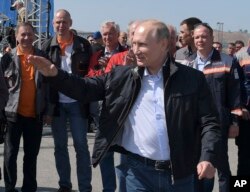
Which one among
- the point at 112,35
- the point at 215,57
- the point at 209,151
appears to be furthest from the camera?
the point at 112,35

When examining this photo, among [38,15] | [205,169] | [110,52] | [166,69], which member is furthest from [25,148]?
[38,15]

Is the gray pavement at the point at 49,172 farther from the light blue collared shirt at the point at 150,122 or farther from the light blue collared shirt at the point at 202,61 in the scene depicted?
the light blue collared shirt at the point at 150,122

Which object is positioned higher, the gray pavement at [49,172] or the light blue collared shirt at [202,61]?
the light blue collared shirt at [202,61]

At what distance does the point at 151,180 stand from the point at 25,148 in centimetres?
279

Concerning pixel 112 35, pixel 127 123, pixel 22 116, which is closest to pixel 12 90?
pixel 22 116

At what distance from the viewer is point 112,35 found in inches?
248

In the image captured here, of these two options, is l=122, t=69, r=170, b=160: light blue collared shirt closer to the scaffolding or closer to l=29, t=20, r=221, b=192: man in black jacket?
l=29, t=20, r=221, b=192: man in black jacket

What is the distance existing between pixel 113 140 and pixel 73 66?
2.64 metres

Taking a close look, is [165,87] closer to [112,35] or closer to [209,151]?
[209,151]

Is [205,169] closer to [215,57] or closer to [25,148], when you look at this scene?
[215,57]

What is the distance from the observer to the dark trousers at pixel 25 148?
239 inches

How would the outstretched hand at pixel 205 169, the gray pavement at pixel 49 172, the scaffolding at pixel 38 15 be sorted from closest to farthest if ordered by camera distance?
1. the outstretched hand at pixel 205 169
2. the gray pavement at pixel 49 172
3. the scaffolding at pixel 38 15

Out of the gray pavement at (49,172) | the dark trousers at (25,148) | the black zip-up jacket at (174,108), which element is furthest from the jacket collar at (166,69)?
the gray pavement at (49,172)

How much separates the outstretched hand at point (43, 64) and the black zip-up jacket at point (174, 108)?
6 centimetres
